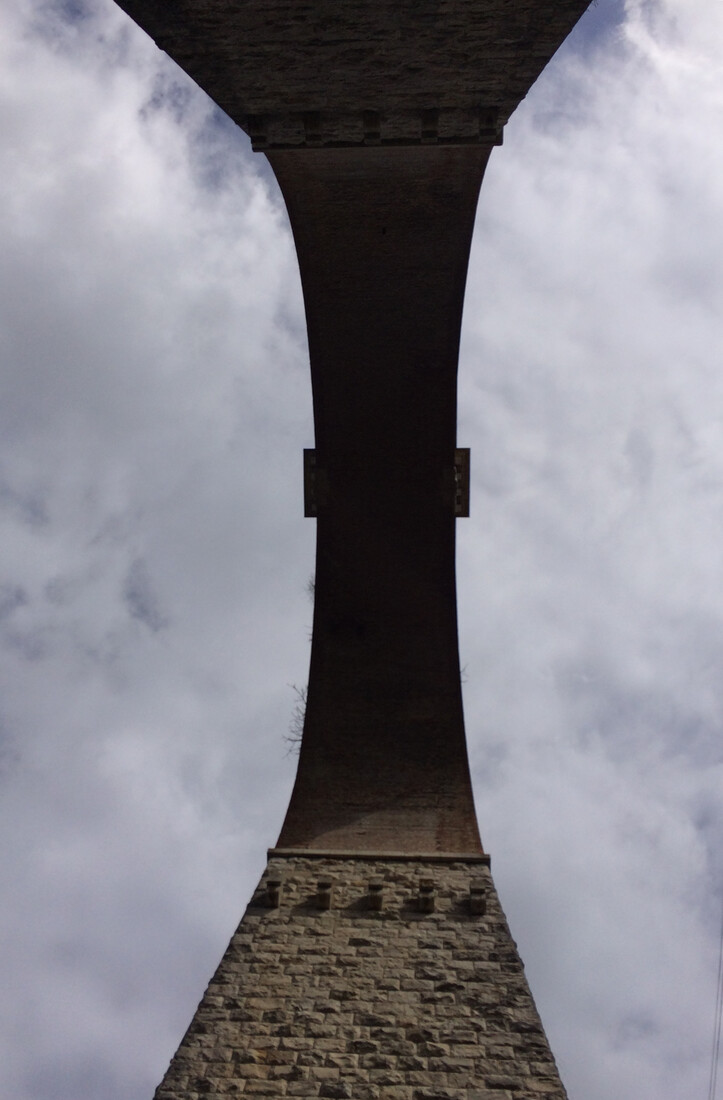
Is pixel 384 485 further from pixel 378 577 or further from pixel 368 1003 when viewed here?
pixel 368 1003

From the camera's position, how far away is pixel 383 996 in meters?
7.14

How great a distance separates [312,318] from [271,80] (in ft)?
6.63

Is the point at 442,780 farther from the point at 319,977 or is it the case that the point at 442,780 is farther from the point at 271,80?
the point at 271,80

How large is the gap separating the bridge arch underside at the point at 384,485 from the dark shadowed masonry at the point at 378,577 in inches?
0.7

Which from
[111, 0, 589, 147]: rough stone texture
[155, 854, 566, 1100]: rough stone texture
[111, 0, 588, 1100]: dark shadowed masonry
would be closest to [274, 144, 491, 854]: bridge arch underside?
[111, 0, 588, 1100]: dark shadowed masonry

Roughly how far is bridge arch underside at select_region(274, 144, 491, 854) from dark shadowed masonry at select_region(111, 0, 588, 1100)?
2cm

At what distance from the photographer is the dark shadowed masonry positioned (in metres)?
6.89

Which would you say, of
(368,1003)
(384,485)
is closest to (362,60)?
(384,485)

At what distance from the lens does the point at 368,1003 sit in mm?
7098

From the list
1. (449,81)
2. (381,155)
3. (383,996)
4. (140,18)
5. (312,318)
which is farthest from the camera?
(312,318)

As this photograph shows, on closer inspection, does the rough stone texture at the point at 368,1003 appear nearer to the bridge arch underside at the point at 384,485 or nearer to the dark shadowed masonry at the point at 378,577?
the dark shadowed masonry at the point at 378,577

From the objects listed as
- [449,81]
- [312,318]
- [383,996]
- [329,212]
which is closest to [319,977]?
[383,996]

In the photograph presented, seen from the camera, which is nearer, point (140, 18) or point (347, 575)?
point (140, 18)

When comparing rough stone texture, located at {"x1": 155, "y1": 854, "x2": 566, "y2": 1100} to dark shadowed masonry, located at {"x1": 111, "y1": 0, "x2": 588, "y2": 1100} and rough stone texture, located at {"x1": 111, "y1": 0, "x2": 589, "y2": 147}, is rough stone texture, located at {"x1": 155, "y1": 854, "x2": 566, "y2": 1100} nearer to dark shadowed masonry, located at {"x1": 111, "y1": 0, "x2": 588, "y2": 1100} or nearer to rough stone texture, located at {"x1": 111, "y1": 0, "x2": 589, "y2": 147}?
dark shadowed masonry, located at {"x1": 111, "y1": 0, "x2": 588, "y2": 1100}
